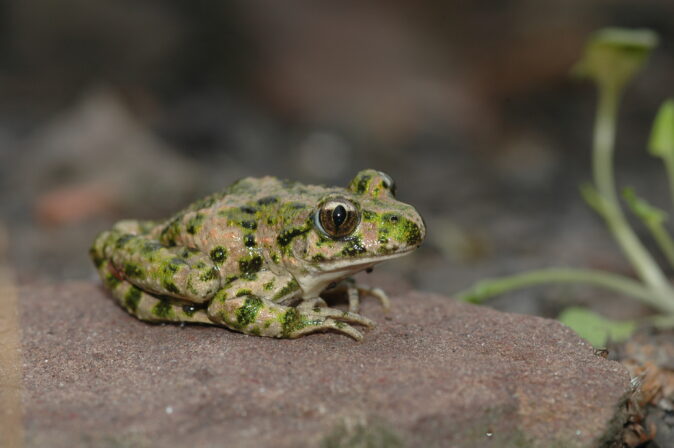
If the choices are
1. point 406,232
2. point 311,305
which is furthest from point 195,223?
point 406,232

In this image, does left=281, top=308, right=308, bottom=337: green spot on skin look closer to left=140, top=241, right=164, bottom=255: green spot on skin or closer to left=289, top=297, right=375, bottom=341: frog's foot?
left=289, top=297, right=375, bottom=341: frog's foot

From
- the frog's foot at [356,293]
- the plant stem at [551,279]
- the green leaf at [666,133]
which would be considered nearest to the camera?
the frog's foot at [356,293]

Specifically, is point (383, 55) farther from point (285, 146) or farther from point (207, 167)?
point (207, 167)

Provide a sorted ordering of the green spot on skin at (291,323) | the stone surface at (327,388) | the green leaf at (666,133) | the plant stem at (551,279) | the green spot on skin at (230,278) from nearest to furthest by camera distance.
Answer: the stone surface at (327,388), the green spot on skin at (291,323), the green spot on skin at (230,278), the plant stem at (551,279), the green leaf at (666,133)

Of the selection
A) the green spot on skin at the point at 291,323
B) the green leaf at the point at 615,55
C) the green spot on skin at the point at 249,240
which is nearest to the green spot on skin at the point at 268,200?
the green spot on skin at the point at 249,240

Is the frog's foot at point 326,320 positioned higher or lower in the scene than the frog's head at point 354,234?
lower

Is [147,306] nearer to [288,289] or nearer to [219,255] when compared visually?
[219,255]

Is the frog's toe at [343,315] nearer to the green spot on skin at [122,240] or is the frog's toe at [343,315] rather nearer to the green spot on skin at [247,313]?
the green spot on skin at [247,313]

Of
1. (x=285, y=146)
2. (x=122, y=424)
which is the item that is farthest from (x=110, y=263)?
(x=285, y=146)
